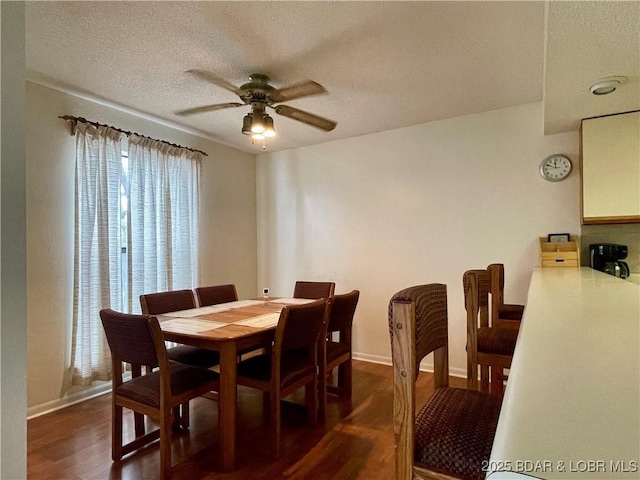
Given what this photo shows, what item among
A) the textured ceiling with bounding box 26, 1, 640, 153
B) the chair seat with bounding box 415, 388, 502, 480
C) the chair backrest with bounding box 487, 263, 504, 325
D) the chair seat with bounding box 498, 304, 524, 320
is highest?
the textured ceiling with bounding box 26, 1, 640, 153

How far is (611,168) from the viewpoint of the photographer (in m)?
2.39

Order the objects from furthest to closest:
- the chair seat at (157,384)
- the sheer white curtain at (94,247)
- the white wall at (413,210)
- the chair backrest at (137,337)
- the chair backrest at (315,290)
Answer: the chair backrest at (315,290), the white wall at (413,210), the sheer white curtain at (94,247), the chair seat at (157,384), the chair backrest at (137,337)

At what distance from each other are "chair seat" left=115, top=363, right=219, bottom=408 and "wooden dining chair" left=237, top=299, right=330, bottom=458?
232mm

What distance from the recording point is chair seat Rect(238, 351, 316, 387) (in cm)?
203

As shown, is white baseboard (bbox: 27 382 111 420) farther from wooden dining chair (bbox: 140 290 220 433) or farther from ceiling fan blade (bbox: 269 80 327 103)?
ceiling fan blade (bbox: 269 80 327 103)

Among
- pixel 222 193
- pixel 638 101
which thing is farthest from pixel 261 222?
pixel 638 101

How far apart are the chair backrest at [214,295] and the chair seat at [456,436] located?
7.37ft

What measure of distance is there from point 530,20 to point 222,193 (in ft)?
10.7

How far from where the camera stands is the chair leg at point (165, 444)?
1.68 meters

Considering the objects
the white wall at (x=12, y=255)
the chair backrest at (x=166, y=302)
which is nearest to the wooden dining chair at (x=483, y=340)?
the white wall at (x=12, y=255)

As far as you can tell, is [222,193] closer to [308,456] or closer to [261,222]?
[261,222]

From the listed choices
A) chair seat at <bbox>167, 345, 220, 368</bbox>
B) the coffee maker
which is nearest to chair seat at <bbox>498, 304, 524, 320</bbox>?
the coffee maker

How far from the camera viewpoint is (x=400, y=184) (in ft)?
11.7

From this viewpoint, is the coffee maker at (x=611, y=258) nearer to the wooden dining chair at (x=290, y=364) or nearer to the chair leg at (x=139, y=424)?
the wooden dining chair at (x=290, y=364)
